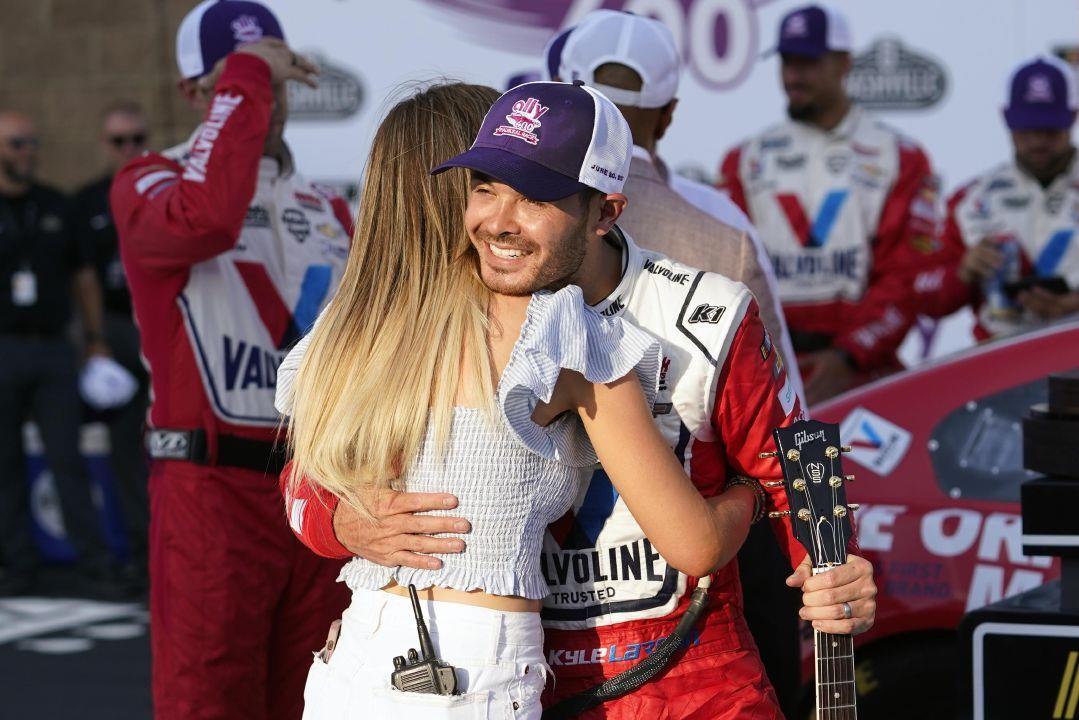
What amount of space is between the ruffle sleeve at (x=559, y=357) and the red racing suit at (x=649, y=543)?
0.13 metres

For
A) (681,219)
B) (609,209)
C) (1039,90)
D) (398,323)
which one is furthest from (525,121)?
(1039,90)

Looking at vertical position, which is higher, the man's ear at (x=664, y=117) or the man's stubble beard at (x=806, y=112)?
the man's stubble beard at (x=806, y=112)

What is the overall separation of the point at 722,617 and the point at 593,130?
0.75 m

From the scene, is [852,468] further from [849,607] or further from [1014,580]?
[849,607]

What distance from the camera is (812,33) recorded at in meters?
5.92

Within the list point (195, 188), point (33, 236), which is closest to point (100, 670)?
point (33, 236)

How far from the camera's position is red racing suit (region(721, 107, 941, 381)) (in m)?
5.88

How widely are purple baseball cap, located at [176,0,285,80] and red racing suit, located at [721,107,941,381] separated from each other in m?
2.63

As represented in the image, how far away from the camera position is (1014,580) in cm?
371

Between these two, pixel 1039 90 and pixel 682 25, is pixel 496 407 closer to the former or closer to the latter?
pixel 1039 90

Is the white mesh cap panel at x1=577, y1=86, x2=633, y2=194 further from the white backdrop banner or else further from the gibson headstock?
the white backdrop banner

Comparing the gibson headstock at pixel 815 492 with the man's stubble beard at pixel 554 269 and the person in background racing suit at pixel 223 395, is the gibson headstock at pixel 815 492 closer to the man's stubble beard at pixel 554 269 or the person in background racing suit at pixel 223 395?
the man's stubble beard at pixel 554 269

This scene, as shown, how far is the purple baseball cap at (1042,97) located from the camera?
19.3 feet

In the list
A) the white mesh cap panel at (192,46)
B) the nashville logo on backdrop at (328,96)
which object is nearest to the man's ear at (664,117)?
the white mesh cap panel at (192,46)
